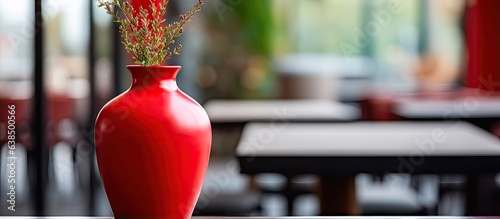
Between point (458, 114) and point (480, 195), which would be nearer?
point (480, 195)

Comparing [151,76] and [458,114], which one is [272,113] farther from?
[151,76]

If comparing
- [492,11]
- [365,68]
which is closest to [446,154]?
[492,11]

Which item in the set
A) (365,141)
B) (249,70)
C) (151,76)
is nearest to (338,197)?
(365,141)

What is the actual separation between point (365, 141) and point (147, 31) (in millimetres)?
1517

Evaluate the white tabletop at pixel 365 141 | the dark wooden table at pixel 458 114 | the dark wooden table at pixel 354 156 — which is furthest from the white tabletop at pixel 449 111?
the dark wooden table at pixel 354 156

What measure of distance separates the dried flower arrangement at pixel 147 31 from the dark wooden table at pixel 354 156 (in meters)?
1.06

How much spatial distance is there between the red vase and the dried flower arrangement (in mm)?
38

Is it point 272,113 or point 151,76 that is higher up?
point 151,76

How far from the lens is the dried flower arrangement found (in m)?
1.23

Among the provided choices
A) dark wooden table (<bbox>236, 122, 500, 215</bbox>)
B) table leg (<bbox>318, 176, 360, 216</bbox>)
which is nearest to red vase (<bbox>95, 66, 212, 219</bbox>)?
dark wooden table (<bbox>236, 122, 500, 215</bbox>)

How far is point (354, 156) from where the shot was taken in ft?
7.41

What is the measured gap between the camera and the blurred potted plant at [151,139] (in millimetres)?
1181

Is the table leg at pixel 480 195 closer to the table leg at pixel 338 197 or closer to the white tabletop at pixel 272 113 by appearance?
the table leg at pixel 338 197

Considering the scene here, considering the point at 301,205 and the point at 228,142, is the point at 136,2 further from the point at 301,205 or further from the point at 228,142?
the point at 228,142
